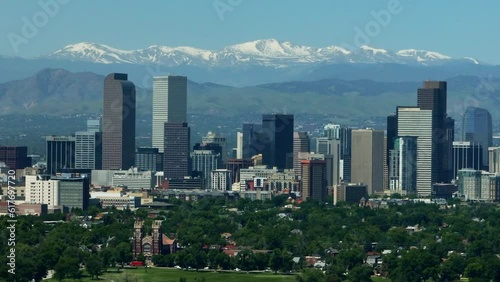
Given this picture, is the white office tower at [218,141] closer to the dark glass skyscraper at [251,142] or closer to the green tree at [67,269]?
the dark glass skyscraper at [251,142]

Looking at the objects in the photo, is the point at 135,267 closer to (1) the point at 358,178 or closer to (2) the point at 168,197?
(2) the point at 168,197

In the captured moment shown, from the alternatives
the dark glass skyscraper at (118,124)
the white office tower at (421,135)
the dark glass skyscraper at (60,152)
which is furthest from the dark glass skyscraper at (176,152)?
the white office tower at (421,135)

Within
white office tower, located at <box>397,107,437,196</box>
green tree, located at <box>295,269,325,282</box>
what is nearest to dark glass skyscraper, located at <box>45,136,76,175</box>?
white office tower, located at <box>397,107,437,196</box>

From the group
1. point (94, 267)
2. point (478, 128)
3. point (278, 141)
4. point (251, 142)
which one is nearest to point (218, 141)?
point (251, 142)

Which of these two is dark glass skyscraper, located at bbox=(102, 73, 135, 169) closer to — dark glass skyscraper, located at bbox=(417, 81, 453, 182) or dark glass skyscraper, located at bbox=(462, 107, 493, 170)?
dark glass skyscraper, located at bbox=(417, 81, 453, 182)

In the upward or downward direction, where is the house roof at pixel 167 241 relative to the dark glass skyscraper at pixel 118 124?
downward

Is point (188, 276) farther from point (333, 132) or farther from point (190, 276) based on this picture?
point (333, 132)

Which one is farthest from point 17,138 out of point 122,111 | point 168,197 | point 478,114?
point 168,197
